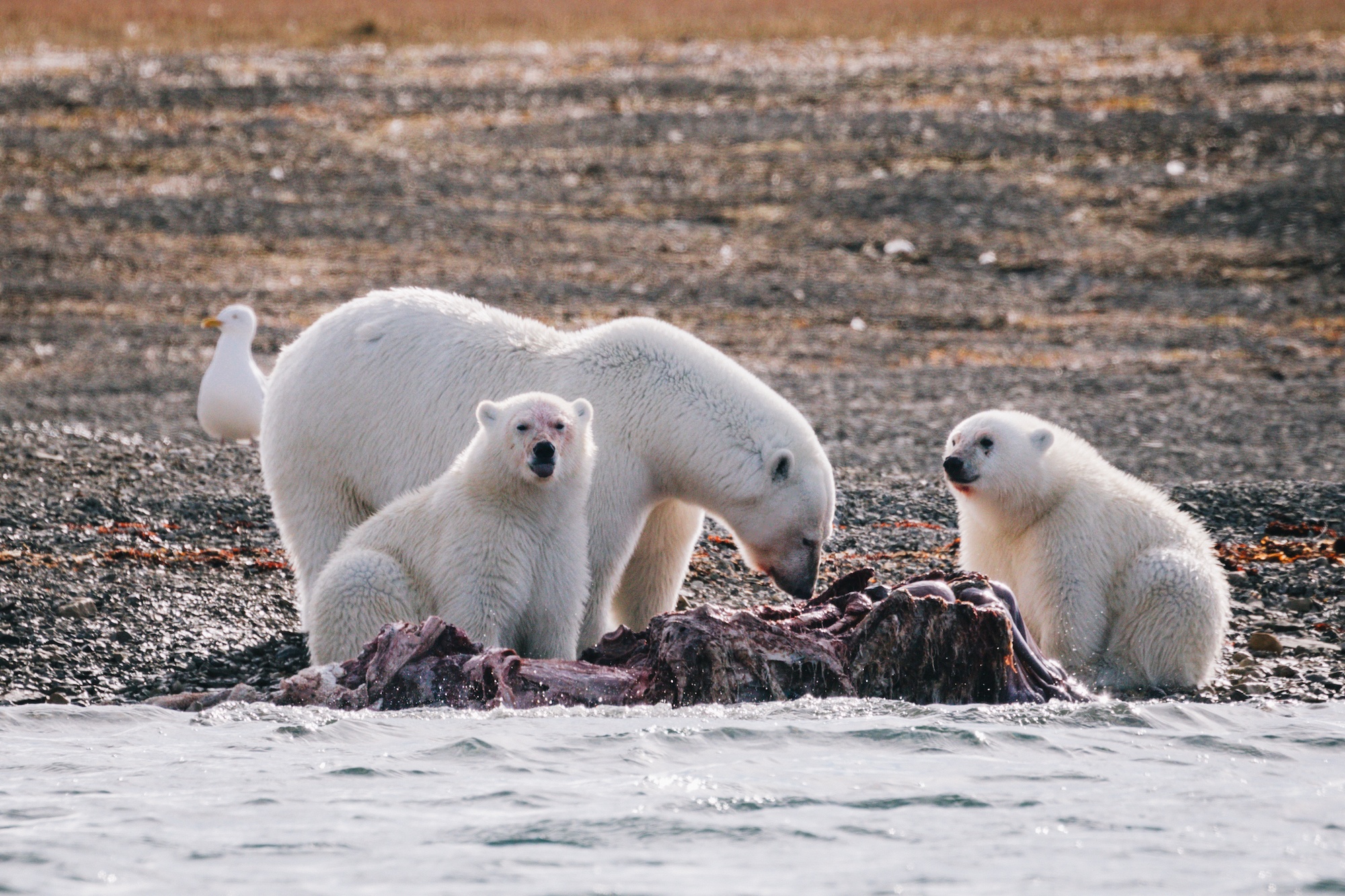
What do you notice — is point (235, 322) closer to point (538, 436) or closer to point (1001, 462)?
point (538, 436)

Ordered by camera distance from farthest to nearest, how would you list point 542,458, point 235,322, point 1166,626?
point 235,322 → point 1166,626 → point 542,458

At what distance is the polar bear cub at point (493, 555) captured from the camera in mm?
6102

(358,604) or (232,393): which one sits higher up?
(232,393)

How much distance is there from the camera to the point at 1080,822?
4875 millimetres

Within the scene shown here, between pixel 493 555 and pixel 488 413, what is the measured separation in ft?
1.80

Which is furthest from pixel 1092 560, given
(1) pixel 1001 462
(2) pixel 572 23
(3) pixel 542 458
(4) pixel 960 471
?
(2) pixel 572 23

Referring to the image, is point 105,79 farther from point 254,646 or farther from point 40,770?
point 40,770

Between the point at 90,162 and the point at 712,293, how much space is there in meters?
10.4

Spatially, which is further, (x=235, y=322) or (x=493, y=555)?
(x=235, y=322)

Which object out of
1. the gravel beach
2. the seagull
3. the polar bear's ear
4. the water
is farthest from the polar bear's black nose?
the seagull

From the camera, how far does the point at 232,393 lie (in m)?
11.8

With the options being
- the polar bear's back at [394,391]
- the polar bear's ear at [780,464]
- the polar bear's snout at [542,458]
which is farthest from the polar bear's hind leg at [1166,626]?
the polar bear's back at [394,391]

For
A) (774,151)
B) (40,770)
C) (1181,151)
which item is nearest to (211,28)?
(774,151)

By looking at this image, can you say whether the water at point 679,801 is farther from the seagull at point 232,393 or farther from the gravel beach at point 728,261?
the seagull at point 232,393
